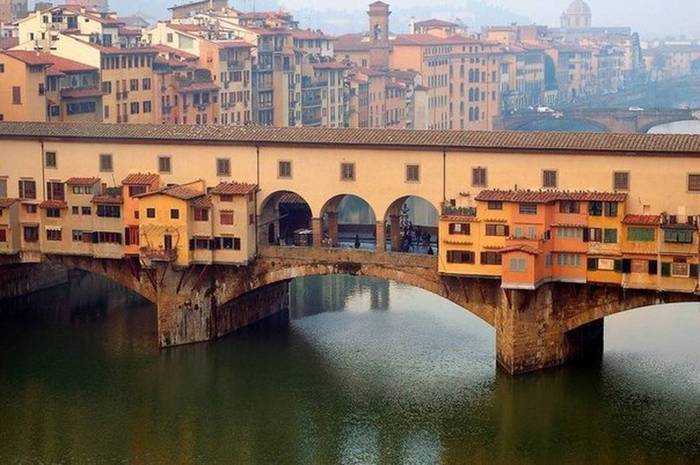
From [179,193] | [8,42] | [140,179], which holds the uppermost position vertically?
[8,42]

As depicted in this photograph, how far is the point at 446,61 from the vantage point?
114 meters

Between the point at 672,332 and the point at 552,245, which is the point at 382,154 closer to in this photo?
the point at 552,245

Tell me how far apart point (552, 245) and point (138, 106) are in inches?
1304

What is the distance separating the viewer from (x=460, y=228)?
42.6 metres

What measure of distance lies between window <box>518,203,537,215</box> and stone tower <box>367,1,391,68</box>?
68672 mm

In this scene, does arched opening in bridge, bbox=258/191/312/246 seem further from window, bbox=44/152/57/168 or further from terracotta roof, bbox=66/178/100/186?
window, bbox=44/152/57/168

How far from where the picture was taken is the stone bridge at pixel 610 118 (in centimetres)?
11825

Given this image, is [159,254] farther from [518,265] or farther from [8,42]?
[8,42]

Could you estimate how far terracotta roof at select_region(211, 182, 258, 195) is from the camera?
45.4m

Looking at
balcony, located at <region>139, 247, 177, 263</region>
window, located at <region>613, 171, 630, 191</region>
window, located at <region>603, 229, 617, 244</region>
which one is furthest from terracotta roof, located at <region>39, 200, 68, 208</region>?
→ window, located at <region>613, 171, 630, 191</region>

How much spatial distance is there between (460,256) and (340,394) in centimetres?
568

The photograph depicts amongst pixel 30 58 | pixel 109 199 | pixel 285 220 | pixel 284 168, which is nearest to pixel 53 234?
pixel 109 199

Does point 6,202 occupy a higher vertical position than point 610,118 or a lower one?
lower

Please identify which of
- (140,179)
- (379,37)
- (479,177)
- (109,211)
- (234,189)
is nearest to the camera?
(479,177)
